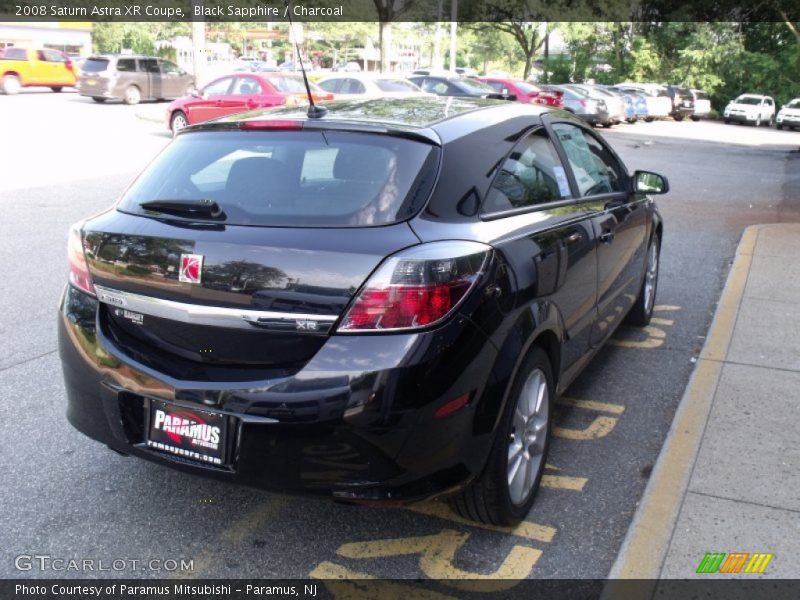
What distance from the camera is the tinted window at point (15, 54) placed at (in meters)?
31.2

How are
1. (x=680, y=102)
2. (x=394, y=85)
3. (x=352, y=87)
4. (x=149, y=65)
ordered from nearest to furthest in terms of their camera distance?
(x=352, y=87) → (x=394, y=85) → (x=149, y=65) → (x=680, y=102)

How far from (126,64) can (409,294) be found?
92.1 ft

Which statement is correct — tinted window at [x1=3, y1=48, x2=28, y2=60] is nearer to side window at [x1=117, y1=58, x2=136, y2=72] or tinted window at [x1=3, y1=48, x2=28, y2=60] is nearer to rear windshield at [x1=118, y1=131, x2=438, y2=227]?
side window at [x1=117, y1=58, x2=136, y2=72]

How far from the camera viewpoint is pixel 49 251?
7.70 metres

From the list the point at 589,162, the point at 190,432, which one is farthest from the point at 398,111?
the point at 190,432

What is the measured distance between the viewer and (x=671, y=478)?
370cm

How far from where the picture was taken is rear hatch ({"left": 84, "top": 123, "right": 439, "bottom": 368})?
2.76m

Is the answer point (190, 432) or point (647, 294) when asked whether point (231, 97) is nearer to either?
point (647, 294)

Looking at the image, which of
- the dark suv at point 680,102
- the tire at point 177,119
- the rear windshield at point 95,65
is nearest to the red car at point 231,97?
the tire at point 177,119

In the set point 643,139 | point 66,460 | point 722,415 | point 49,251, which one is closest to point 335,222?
point 66,460

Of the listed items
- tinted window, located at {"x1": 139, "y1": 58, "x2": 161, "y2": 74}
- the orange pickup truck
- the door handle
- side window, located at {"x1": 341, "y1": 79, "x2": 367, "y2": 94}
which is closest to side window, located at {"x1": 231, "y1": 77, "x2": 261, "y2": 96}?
side window, located at {"x1": 341, "y1": 79, "x2": 367, "y2": 94}

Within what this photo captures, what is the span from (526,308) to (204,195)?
136 centimetres

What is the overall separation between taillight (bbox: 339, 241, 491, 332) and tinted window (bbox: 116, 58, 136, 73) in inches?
1091

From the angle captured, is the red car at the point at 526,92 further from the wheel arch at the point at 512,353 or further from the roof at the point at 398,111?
the wheel arch at the point at 512,353
